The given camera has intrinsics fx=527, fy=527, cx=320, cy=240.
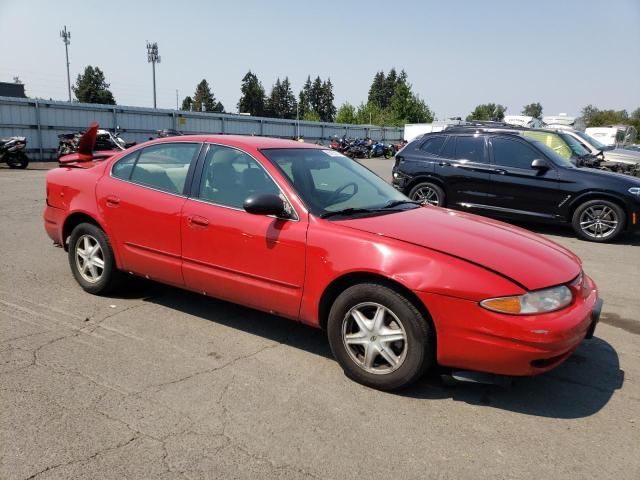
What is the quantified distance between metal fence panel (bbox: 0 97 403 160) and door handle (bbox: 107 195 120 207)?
61.7 ft

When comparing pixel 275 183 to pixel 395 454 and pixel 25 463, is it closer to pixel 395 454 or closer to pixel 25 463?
pixel 395 454

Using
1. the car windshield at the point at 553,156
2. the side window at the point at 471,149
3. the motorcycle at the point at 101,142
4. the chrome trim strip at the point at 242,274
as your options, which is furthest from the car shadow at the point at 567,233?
the motorcycle at the point at 101,142

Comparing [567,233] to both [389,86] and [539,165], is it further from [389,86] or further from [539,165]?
[389,86]

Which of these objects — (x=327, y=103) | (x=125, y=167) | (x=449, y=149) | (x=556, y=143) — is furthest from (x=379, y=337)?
(x=327, y=103)

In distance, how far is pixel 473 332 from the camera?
3.04 meters

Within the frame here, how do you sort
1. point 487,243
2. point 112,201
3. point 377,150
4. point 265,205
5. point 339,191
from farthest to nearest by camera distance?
point 377,150 < point 112,201 < point 339,191 < point 265,205 < point 487,243

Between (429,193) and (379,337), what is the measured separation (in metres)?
6.86

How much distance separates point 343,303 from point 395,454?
101cm

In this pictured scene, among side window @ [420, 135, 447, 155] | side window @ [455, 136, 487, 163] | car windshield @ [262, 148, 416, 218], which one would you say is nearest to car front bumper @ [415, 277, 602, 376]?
car windshield @ [262, 148, 416, 218]

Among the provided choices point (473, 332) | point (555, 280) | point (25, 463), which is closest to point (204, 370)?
point (25, 463)

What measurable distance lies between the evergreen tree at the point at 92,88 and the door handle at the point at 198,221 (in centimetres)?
9859

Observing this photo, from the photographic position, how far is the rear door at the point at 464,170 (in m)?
9.22

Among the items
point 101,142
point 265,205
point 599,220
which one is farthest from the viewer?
point 101,142

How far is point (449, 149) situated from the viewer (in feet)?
31.9
